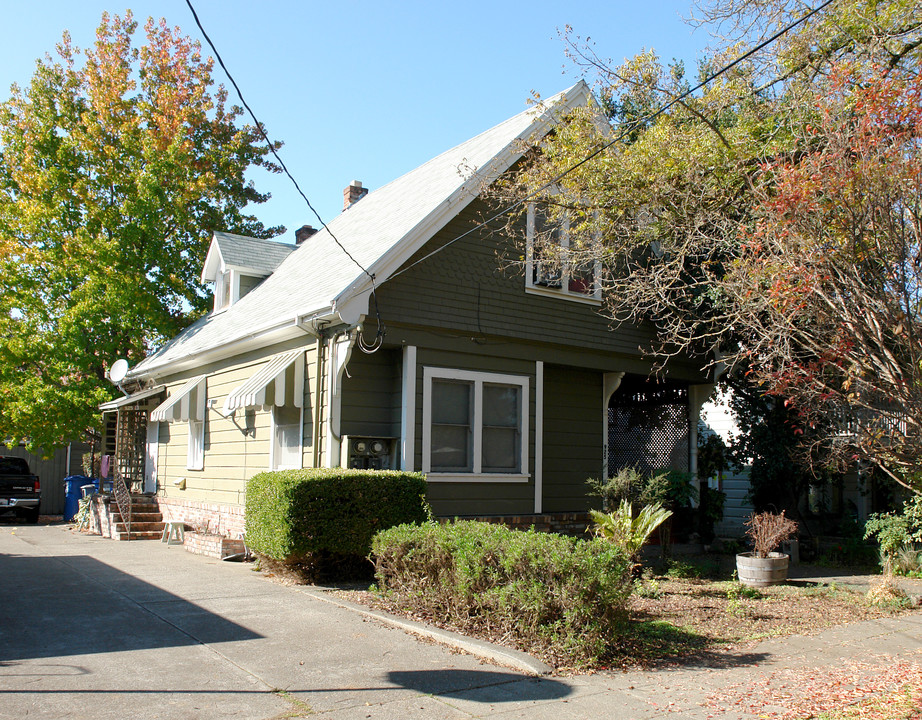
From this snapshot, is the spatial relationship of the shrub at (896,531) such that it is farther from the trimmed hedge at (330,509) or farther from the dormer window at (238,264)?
the dormer window at (238,264)

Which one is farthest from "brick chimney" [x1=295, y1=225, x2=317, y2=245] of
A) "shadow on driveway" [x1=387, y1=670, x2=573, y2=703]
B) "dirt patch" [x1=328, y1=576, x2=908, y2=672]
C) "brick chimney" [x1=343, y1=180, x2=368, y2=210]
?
"shadow on driveway" [x1=387, y1=670, x2=573, y2=703]

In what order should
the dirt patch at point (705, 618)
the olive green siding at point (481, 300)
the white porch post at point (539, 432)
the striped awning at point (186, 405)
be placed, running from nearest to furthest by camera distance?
the dirt patch at point (705, 618) < the olive green siding at point (481, 300) < the white porch post at point (539, 432) < the striped awning at point (186, 405)

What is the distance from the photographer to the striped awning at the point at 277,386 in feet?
37.4

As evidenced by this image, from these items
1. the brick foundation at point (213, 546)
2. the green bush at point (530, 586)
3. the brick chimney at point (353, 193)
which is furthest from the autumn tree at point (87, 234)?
the green bush at point (530, 586)

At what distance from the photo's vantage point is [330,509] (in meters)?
9.58

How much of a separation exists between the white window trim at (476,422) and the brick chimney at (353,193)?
385 inches

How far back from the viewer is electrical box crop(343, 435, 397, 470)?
11.0 m

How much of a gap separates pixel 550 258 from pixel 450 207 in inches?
77.2

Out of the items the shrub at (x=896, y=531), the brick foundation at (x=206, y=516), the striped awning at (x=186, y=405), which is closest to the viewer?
the shrub at (x=896, y=531)

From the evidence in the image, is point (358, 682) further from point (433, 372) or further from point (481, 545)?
point (433, 372)

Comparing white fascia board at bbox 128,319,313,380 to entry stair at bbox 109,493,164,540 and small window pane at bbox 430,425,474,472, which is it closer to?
small window pane at bbox 430,425,474,472

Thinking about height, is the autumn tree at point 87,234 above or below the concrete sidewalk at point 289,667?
above

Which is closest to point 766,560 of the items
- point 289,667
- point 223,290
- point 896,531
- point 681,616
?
point 681,616

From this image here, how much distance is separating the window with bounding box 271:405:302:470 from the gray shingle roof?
4.28 feet
